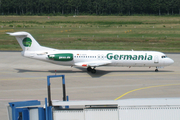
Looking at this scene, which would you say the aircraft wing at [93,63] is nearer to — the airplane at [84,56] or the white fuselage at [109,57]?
the airplane at [84,56]

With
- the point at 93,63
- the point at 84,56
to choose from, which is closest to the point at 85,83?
the point at 93,63

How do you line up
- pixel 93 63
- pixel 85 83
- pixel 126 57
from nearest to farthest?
pixel 85 83, pixel 93 63, pixel 126 57

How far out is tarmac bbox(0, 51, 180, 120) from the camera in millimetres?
23656

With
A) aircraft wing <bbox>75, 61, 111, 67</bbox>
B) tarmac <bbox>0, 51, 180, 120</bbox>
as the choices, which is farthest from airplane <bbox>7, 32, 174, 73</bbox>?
tarmac <bbox>0, 51, 180, 120</bbox>

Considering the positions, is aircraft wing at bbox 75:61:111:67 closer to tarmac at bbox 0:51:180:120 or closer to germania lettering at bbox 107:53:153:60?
germania lettering at bbox 107:53:153:60

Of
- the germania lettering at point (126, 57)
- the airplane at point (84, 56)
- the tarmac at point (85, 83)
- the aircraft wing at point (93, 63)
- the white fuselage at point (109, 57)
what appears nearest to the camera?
the tarmac at point (85, 83)

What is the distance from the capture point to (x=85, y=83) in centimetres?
2844

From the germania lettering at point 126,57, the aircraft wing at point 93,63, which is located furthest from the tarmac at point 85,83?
the germania lettering at point 126,57

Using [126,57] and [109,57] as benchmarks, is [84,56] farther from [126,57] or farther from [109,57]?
[126,57]

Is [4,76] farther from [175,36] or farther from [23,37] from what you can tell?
[175,36]

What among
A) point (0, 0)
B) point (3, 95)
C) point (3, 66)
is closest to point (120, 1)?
point (0, 0)

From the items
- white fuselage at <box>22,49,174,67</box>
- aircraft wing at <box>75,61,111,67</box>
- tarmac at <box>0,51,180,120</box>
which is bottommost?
tarmac at <box>0,51,180,120</box>

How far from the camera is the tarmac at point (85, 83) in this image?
23656mm

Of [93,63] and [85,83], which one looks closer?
[85,83]
